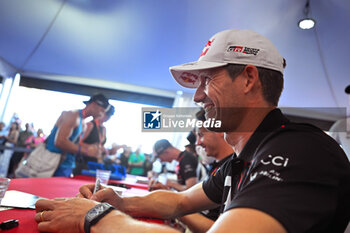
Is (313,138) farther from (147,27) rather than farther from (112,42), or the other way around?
(112,42)

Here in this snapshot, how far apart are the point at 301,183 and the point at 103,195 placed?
67 cm

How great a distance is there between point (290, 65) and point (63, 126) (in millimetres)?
4400

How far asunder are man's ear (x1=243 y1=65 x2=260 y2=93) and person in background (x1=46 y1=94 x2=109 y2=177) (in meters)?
1.83

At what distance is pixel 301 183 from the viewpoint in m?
0.51

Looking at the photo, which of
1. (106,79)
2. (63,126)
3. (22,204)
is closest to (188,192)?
(22,204)

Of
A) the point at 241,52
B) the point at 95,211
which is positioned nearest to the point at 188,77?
the point at 241,52

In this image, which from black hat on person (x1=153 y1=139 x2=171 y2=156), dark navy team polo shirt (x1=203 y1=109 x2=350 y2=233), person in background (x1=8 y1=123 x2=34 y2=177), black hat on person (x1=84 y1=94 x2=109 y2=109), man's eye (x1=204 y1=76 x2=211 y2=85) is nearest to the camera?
dark navy team polo shirt (x1=203 y1=109 x2=350 y2=233)

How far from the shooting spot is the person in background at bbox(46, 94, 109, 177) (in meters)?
2.16

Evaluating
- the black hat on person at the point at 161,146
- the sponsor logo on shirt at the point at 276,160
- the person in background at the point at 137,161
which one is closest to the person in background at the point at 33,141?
the person in background at the point at 137,161

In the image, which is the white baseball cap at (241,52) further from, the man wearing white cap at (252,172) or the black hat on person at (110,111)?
the black hat on person at (110,111)

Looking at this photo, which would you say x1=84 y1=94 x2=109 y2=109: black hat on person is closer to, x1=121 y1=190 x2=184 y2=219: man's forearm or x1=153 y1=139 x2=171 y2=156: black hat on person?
x1=153 y1=139 x2=171 y2=156: black hat on person

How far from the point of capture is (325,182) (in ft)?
1.71

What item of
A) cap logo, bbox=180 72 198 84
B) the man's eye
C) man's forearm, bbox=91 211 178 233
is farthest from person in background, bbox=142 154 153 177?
man's forearm, bbox=91 211 178 233

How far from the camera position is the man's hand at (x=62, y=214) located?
2.08ft
